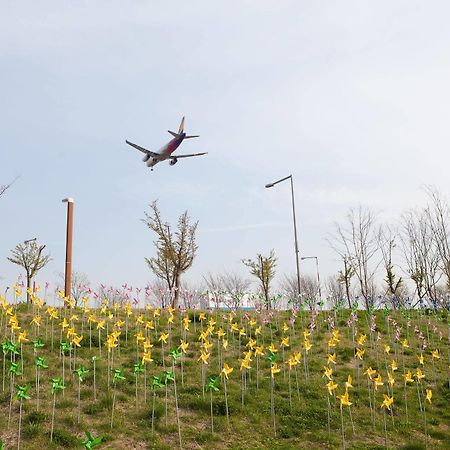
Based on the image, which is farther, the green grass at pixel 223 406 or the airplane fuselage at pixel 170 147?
the airplane fuselage at pixel 170 147

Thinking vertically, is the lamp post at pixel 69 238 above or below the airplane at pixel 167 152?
below

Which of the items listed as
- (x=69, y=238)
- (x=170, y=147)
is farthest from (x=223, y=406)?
(x=170, y=147)

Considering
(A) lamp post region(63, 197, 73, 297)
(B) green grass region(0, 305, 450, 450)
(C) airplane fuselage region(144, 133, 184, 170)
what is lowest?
(B) green grass region(0, 305, 450, 450)

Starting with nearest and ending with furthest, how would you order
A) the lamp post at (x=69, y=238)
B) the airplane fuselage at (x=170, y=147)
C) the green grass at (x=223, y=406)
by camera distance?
the green grass at (x=223, y=406) < the lamp post at (x=69, y=238) < the airplane fuselage at (x=170, y=147)

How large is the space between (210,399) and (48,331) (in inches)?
261

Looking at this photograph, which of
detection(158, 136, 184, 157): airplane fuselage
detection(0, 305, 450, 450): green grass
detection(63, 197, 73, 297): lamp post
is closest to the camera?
detection(0, 305, 450, 450): green grass

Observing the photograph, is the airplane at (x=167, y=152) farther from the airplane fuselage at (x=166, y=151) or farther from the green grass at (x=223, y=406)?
the green grass at (x=223, y=406)

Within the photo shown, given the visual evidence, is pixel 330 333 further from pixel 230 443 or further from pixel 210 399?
pixel 230 443

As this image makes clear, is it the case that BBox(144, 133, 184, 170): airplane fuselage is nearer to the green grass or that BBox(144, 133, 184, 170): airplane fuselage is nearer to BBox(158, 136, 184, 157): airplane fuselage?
BBox(158, 136, 184, 157): airplane fuselage

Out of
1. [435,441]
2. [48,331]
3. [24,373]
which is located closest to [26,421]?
[24,373]

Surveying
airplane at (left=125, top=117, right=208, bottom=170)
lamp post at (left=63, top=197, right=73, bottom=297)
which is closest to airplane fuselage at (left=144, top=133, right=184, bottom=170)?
airplane at (left=125, top=117, right=208, bottom=170)

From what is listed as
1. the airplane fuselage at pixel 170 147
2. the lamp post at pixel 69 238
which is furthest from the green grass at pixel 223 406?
the airplane fuselage at pixel 170 147

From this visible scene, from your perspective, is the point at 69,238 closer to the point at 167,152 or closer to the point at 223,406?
the point at 167,152

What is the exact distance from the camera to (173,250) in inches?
1100
